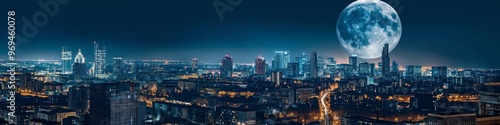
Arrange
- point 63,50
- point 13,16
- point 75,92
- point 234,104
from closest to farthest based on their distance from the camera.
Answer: point 13,16
point 75,92
point 234,104
point 63,50

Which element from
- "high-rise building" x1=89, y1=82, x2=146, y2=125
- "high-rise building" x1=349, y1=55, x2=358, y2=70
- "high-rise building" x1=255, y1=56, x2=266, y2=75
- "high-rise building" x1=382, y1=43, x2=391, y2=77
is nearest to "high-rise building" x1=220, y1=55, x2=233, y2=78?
"high-rise building" x1=255, y1=56, x2=266, y2=75

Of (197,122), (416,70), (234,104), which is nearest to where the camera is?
(197,122)

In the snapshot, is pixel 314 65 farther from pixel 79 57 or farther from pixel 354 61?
pixel 79 57

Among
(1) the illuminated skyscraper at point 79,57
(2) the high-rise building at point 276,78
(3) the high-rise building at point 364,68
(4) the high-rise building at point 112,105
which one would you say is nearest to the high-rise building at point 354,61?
(3) the high-rise building at point 364,68

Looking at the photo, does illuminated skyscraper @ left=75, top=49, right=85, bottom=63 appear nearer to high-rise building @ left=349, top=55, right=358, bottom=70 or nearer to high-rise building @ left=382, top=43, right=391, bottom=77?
high-rise building @ left=349, top=55, right=358, bottom=70

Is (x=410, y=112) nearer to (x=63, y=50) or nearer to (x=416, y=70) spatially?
(x=416, y=70)

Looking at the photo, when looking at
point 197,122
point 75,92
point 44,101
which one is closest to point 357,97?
point 197,122
